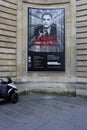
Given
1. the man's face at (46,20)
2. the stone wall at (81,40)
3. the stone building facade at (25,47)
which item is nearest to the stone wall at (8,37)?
the stone building facade at (25,47)

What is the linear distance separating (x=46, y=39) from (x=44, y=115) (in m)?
5.43

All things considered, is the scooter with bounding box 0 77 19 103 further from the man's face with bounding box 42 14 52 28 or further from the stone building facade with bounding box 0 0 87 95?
the man's face with bounding box 42 14 52 28

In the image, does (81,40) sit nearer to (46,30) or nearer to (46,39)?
(46,39)

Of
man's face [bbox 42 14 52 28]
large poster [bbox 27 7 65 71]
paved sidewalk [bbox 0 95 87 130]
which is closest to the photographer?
paved sidewalk [bbox 0 95 87 130]

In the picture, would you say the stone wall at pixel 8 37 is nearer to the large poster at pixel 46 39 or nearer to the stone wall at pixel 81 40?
the large poster at pixel 46 39

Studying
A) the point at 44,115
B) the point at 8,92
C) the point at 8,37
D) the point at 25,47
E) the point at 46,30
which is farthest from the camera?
the point at 46,30

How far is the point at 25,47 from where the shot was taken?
12.0 m

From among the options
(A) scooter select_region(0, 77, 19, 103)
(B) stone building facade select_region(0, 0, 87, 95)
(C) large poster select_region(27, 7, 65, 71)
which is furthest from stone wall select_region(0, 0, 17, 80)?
(A) scooter select_region(0, 77, 19, 103)

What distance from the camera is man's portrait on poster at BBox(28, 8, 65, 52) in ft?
39.2

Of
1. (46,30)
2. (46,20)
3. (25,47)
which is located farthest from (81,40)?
(25,47)

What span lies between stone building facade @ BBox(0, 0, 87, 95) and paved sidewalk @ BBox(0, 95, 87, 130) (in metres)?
1.60

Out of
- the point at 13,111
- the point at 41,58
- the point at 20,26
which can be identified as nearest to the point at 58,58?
the point at 41,58

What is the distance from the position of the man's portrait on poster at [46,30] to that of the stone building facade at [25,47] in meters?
0.26

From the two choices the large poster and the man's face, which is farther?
the man's face
